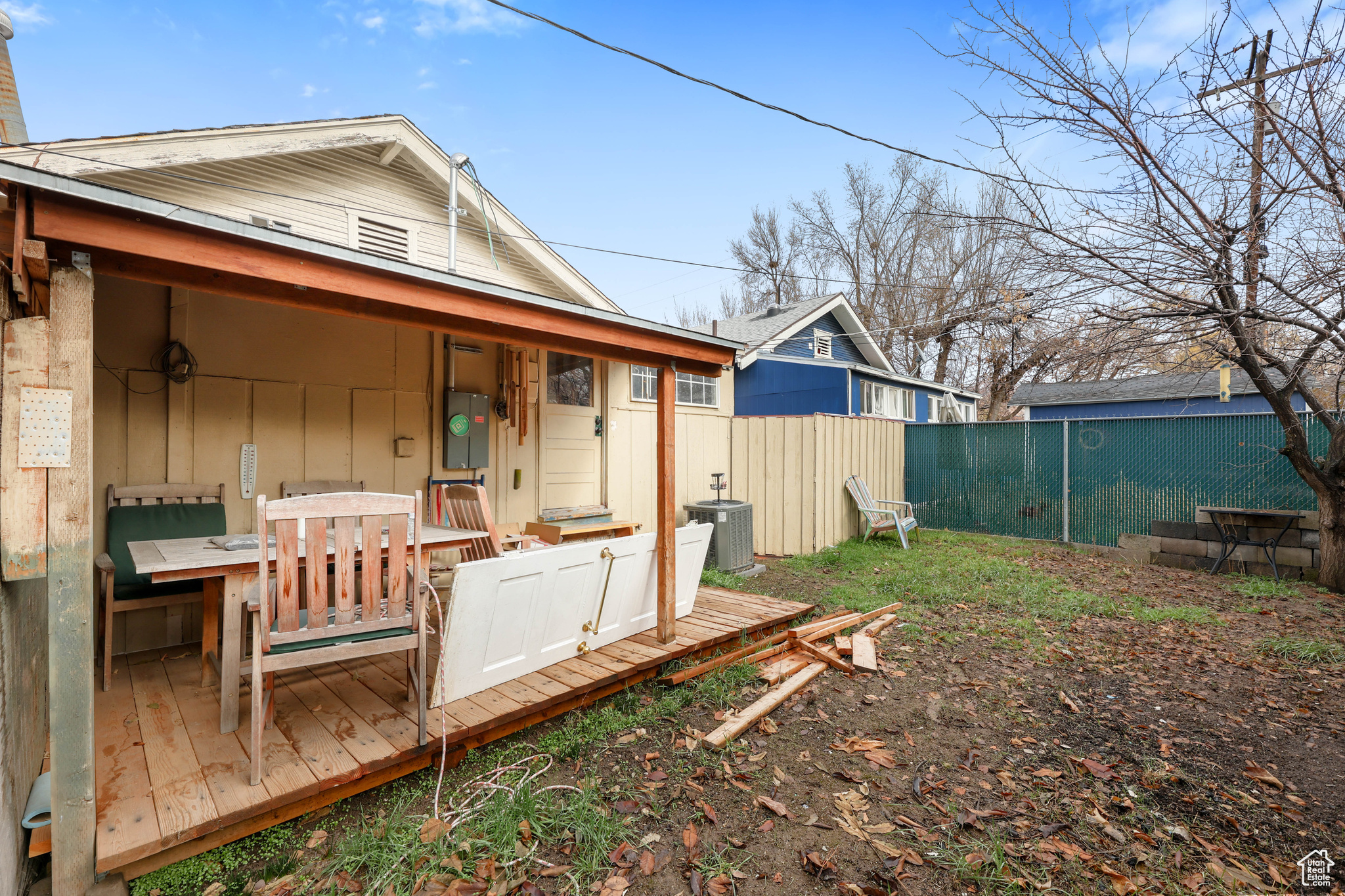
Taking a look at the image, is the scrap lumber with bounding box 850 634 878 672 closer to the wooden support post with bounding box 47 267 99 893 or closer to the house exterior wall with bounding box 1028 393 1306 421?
the wooden support post with bounding box 47 267 99 893

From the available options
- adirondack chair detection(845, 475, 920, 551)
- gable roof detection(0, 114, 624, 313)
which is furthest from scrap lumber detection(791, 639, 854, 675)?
adirondack chair detection(845, 475, 920, 551)

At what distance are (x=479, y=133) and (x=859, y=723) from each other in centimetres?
945

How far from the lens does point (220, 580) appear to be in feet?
10.3

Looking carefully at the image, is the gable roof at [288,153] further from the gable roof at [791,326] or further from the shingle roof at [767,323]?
the shingle roof at [767,323]

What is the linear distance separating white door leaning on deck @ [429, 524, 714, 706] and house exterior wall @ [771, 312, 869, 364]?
10.1 m

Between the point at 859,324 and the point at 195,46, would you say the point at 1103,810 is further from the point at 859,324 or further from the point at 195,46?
the point at 859,324

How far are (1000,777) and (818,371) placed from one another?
10.3 meters

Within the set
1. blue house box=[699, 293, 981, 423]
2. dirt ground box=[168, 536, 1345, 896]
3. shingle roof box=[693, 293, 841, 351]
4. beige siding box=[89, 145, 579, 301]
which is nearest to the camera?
dirt ground box=[168, 536, 1345, 896]

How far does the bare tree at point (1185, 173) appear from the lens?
3.46 meters

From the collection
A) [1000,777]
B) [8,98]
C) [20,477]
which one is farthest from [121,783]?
[8,98]

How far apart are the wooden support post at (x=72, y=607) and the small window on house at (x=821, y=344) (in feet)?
43.3

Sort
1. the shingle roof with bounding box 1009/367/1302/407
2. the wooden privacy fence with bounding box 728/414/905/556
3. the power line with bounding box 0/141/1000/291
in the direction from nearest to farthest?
the power line with bounding box 0/141/1000/291, the wooden privacy fence with bounding box 728/414/905/556, the shingle roof with bounding box 1009/367/1302/407

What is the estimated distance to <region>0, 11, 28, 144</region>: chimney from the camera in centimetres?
379

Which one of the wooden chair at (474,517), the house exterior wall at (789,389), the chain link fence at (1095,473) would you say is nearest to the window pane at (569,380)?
the wooden chair at (474,517)
